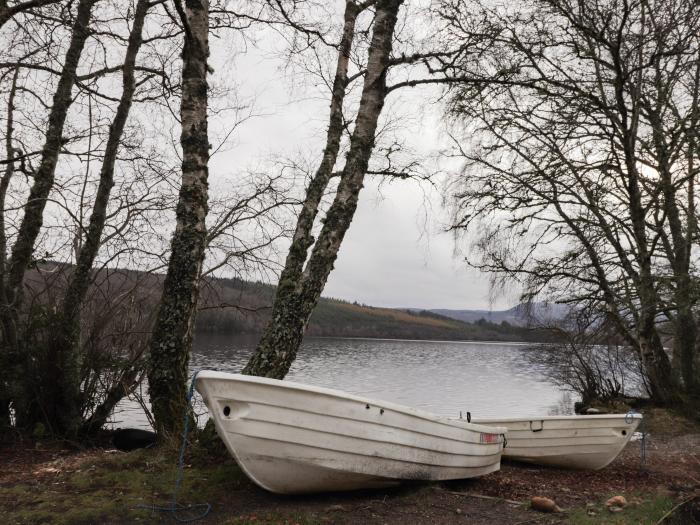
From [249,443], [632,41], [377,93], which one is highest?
[632,41]

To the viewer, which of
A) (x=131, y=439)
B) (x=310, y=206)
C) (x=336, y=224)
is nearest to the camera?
(x=336, y=224)

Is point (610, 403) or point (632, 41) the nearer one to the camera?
point (632, 41)

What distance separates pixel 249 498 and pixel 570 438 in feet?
17.0

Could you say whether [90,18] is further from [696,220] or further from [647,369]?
[647,369]

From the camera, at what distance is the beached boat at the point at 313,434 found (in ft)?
12.7

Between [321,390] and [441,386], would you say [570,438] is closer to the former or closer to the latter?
[321,390]

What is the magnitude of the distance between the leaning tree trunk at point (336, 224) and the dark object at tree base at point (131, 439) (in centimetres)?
230

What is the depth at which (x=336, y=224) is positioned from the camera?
591 centimetres

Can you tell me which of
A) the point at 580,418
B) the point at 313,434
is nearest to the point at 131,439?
the point at 313,434

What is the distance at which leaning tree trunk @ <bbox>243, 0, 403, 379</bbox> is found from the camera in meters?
5.42

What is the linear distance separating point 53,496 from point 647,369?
13.1m

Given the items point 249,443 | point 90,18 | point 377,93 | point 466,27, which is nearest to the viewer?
point 249,443

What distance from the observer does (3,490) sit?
4395 millimetres

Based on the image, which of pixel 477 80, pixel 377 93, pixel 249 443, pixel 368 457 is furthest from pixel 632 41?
pixel 249 443
